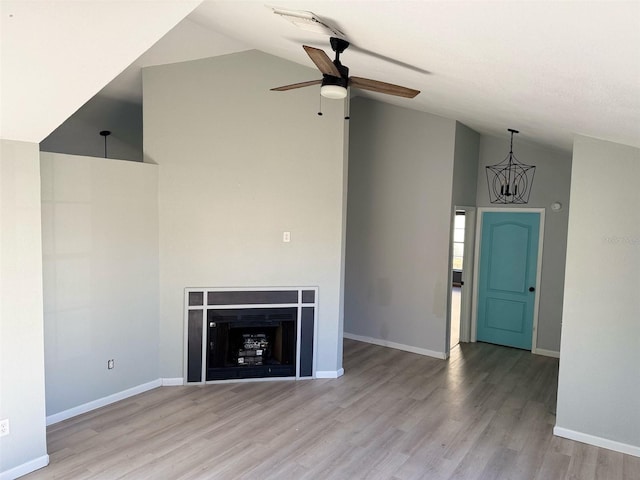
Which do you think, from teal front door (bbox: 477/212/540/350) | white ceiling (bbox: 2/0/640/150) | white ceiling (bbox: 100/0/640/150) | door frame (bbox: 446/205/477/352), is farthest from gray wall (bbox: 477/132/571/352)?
white ceiling (bbox: 100/0/640/150)

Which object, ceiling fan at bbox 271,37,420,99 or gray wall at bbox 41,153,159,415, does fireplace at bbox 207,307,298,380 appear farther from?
ceiling fan at bbox 271,37,420,99

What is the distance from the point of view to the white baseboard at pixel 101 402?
12.0 ft

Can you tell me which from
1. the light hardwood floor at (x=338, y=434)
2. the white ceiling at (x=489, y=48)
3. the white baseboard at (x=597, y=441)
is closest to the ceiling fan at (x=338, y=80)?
the white ceiling at (x=489, y=48)

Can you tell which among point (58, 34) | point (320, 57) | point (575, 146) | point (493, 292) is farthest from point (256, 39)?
point (493, 292)

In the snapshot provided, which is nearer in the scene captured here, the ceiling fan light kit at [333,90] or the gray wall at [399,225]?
the ceiling fan light kit at [333,90]

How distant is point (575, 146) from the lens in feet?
11.4

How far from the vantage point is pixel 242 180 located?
4.46 meters

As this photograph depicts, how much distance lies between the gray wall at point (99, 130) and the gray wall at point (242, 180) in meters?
1.29

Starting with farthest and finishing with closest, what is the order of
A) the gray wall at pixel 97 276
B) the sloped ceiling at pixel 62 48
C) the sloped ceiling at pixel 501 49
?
the gray wall at pixel 97 276 < the sloped ceiling at pixel 62 48 < the sloped ceiling at pixel 501 49

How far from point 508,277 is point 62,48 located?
18.7 ft

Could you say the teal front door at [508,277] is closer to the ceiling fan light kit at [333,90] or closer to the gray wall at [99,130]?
the ceiling fan light kit at [333,90]

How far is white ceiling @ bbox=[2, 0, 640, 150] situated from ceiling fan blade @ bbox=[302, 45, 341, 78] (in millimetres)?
193

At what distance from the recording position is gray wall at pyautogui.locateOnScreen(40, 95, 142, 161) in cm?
515

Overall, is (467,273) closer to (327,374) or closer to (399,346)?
(399,346)
